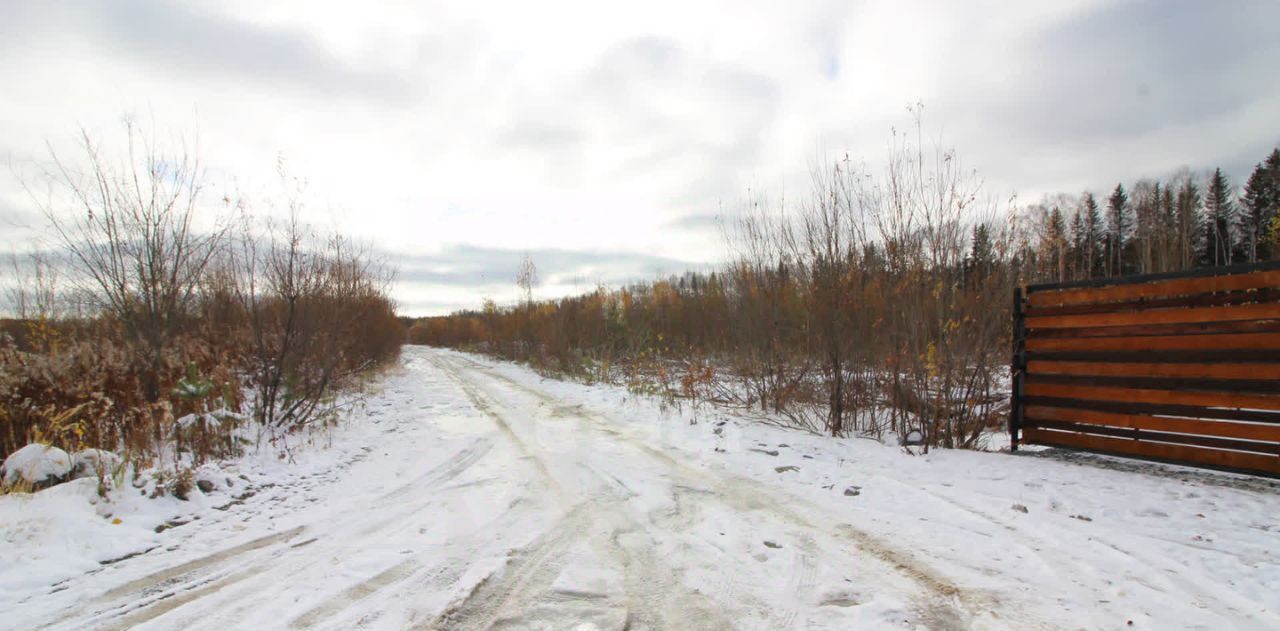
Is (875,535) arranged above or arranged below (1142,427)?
below

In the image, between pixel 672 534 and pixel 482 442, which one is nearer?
pixel 672 534

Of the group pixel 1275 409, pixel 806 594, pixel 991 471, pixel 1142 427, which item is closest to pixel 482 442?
pixel 806 594

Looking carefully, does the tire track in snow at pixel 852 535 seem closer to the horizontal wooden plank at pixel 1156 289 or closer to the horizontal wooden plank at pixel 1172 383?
the horizontal wooden plank at pixel 1172 383

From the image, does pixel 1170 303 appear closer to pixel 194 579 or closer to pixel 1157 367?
pixel 1157 367

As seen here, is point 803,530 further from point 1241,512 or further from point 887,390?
point 887,390

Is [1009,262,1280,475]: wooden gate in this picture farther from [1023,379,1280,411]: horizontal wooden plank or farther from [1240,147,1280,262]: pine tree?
[1240,147,1280,262]: pine tree

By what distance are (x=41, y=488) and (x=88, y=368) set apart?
10.4ft

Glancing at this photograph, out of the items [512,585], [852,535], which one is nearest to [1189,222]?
[852,535]

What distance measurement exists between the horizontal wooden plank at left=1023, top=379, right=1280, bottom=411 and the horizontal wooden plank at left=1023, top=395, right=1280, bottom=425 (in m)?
0.05

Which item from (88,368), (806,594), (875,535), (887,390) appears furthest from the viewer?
(887,390)

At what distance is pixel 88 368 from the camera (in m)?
7.29

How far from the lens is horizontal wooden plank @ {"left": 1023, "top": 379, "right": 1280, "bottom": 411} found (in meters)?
4.71

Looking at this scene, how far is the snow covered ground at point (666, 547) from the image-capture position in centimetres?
302

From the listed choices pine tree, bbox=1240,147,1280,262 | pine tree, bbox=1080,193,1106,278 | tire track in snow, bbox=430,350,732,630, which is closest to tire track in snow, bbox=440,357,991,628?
tire track in snow, bbox=430,350,732,630
